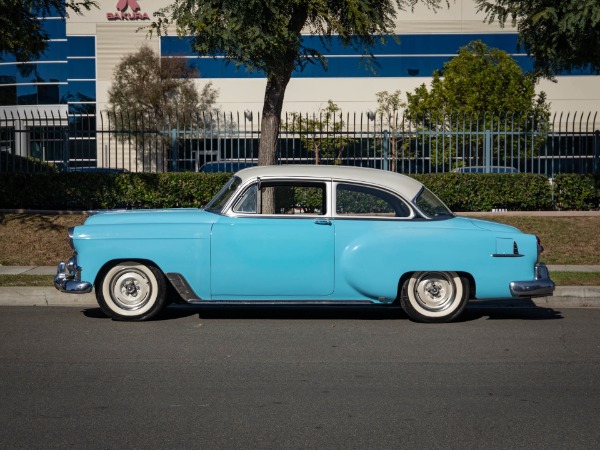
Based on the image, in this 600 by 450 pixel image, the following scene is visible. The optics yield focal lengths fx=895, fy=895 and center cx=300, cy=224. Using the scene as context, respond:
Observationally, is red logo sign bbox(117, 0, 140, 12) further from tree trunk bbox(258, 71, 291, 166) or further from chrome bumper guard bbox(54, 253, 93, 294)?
chrome bumper guard bbox(54, 253, 93, 294)

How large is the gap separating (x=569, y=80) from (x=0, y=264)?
126 feet

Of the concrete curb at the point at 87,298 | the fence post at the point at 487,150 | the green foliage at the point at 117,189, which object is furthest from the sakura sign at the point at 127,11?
the concrete curb at the point at 87,298

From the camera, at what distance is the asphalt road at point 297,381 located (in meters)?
5.52

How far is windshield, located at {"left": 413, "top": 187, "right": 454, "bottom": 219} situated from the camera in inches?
377

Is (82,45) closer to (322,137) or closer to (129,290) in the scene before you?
(322,137)

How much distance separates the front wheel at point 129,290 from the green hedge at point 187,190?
949cm

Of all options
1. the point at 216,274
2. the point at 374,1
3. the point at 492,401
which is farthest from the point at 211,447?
the point at 374,1

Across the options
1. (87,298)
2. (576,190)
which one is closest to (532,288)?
(87,298)

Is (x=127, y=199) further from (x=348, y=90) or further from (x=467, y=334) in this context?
(x=348, y=90)

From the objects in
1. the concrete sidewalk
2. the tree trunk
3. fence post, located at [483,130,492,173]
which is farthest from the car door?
fence post, located at [483,130,492,173]

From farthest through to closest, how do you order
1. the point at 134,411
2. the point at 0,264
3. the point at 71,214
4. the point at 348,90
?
1. the point at 348,90
2. the point at 71,214
3. the point at 0,264
4. the point at 134,411

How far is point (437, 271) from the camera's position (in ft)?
30.8

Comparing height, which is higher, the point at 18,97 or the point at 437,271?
the point at 18,97

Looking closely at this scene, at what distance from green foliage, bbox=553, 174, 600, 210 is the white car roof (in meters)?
10.4
